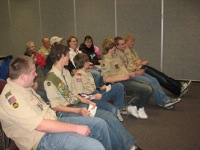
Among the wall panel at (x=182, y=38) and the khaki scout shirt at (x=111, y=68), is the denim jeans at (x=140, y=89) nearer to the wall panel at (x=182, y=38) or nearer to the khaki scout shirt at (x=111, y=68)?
the khaki scout shirt at (x=111, y=68)

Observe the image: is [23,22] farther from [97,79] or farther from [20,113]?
[20,113]

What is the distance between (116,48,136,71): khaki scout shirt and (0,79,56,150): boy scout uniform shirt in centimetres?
234

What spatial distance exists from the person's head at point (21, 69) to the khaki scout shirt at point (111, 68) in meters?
1.80

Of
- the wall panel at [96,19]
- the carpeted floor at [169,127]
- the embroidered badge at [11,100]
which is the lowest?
the carpeted floor at [169,127]

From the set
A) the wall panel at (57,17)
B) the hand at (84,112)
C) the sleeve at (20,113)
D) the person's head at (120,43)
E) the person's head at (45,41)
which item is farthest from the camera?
the wall panel at (57,17)

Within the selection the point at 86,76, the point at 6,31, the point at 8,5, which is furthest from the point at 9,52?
the point at 86,76

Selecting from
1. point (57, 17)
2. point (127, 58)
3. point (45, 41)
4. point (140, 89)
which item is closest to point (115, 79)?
point (140, 89)

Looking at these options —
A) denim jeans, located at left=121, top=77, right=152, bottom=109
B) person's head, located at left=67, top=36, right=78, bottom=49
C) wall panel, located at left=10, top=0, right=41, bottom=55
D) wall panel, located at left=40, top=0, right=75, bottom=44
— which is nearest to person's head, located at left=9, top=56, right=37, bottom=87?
denim jeans, located at left=121, top=77, right=152, bottom=109

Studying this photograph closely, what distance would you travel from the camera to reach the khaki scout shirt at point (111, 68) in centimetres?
333

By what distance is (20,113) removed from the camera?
1448mm

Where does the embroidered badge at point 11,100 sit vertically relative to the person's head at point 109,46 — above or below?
below

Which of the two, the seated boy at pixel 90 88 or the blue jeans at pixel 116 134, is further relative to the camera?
the seated boy at pixel 90 88

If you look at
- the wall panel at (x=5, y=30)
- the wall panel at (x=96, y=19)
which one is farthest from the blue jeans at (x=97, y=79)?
the wall panel at (x=5, y=30)

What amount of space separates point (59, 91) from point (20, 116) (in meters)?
0.73
